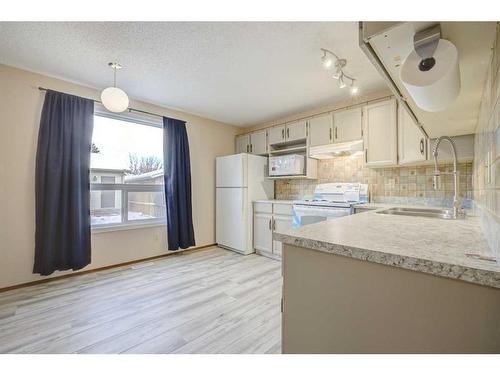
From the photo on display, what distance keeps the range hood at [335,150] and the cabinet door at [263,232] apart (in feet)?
3.72

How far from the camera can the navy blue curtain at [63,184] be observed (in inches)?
94.3

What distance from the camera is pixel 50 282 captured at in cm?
247

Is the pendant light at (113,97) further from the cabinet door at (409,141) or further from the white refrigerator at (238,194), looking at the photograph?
the cabinet door at (409,141)

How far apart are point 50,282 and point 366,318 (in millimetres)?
3128

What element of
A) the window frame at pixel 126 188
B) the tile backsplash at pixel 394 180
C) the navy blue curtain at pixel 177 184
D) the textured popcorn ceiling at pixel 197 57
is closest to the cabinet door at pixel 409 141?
the tile backsplash at pixel 394 180

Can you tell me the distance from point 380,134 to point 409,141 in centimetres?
32

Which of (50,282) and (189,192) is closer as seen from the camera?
(50,282)

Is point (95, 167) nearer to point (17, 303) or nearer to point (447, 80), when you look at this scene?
point (17, 303)

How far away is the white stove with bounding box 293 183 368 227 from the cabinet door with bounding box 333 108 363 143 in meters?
0.61

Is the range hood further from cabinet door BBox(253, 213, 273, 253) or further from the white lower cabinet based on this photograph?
cabinet door BBox(253, 213, 273, 253)

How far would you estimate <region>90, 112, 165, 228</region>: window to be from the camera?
2.89m

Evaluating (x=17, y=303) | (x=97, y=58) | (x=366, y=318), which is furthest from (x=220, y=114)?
(x=366, y=318)

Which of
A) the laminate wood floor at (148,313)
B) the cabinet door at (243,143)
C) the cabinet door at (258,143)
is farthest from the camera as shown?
the cabinet door at (243,143)
